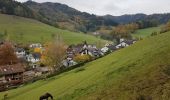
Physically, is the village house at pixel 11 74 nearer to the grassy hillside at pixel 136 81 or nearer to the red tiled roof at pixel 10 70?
the red tiled roof at pixel 10 70

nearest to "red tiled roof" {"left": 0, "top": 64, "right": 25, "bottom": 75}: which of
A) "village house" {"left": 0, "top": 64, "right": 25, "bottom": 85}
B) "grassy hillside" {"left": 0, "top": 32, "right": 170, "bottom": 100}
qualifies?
"village house" {"left": 0, "top": 64, "right": 25, "bottom": 85}

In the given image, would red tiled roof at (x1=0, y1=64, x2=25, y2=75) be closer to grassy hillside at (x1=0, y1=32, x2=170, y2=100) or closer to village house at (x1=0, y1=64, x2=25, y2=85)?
village house at (x1=0, y1=64, x2=25, y2=85)

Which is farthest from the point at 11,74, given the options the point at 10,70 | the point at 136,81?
the point at 136,81

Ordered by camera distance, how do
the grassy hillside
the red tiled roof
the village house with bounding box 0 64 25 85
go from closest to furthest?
the grassy hillside < the village house with bounding box 0 64 25 85 < the red tiled roof

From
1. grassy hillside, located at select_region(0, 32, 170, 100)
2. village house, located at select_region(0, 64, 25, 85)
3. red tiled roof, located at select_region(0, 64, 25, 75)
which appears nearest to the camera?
grassy hillside, located at select_region(0, 32, 170, 100)

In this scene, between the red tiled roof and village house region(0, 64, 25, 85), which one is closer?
village house region(0, 64, 25, 85)

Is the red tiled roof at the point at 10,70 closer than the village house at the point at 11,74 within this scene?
No

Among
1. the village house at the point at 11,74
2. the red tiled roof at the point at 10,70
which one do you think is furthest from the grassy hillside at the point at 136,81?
the red tiled roof at the point at 10,70

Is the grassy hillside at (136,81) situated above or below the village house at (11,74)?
above

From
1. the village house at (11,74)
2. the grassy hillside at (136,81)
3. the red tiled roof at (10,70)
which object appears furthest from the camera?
the red tiled roof at (10,70)

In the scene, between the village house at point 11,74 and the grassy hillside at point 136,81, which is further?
the village house at point 11,74

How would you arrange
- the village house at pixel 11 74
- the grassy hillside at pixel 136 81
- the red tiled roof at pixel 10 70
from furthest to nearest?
the red tiled roof at pixel 10 70, the village house at pixel 11 74, the grassy hillside at pixel 136 81

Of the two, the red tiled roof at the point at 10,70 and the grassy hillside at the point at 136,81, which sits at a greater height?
the grassy hillside at the point at 136,81

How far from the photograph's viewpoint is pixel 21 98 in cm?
6028
